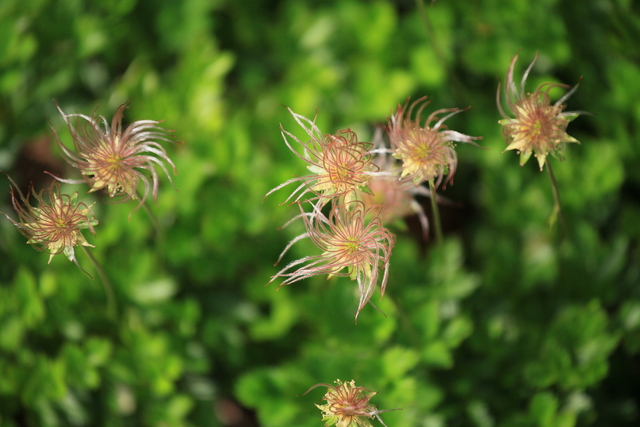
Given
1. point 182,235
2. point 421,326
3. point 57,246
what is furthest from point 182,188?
point 421,326

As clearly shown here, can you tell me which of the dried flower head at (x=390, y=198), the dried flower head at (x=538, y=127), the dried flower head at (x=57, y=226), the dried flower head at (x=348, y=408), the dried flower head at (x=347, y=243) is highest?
the dried flower head at (x=390, y=198)

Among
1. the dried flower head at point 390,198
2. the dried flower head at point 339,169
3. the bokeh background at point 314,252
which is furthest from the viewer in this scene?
the bokeh background at point 314,252

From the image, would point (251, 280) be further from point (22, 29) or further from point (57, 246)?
point (22, 29)

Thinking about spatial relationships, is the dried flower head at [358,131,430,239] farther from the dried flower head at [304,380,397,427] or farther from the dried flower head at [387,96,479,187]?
the dried flower head at [304,380,397,427]

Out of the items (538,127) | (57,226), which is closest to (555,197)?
(538,127)

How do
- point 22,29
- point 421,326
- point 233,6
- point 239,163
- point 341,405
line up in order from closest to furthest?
point 341,405
point 421,326
point 239,163
point 22,29
point 233,6

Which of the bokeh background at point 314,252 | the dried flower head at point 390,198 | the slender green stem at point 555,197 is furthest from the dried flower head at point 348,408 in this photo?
the slender green stem at point 555,197

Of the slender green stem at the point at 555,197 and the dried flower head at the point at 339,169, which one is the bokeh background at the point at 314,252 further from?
the dried flower head at the point at 339,169

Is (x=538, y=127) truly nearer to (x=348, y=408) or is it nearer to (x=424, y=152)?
(x=424, y=152)
